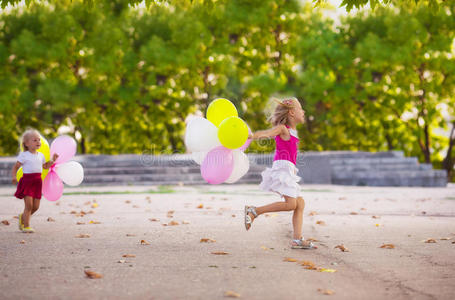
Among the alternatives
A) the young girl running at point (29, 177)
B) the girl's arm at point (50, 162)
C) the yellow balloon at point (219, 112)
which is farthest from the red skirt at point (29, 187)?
the yellow balloon at point (219, 112)

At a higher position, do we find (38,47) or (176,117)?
(38,47)

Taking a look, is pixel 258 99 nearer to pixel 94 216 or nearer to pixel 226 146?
pixel 94 216

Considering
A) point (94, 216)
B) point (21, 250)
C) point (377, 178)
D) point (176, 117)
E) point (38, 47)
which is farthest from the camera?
point (176, 117)

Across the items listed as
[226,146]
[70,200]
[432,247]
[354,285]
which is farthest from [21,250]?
[70,200]

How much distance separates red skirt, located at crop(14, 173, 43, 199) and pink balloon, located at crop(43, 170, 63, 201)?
36 centimetres

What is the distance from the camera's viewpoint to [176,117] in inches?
1250

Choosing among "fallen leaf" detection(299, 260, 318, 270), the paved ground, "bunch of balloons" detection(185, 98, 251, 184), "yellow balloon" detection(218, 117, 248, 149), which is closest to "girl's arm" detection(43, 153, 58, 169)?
the paved ground

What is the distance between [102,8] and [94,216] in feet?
74.4

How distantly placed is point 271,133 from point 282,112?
1.21 ft

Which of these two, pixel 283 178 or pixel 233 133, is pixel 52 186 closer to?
pixel 233 133

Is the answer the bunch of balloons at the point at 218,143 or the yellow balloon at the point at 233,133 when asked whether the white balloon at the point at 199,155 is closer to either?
the bunch of balloons at the point at 218,143

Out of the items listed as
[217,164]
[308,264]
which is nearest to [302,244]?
[308,264]

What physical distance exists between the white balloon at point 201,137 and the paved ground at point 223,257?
3.45ft

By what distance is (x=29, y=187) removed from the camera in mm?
7809
